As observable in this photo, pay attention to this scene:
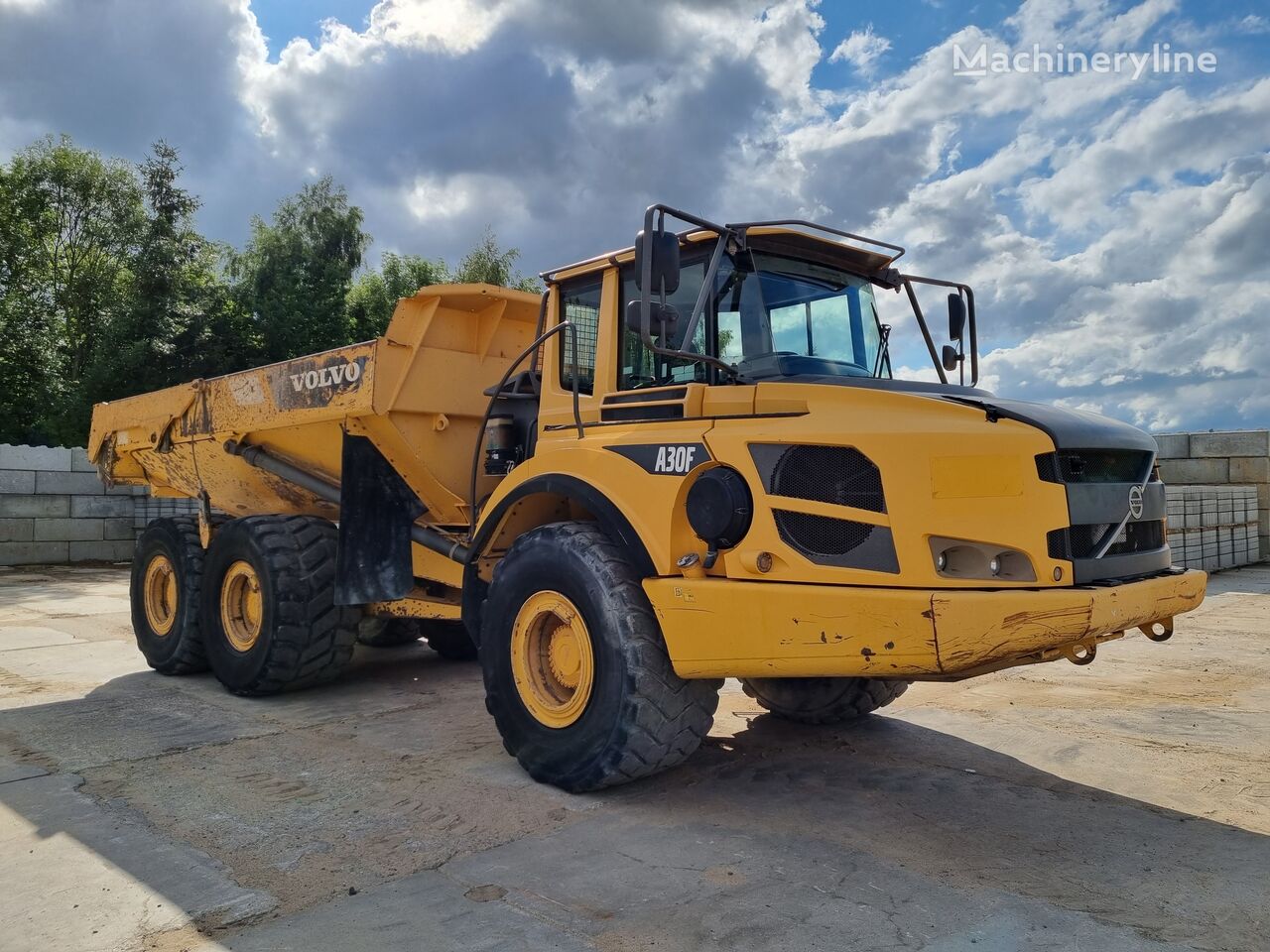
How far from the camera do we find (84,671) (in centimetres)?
760

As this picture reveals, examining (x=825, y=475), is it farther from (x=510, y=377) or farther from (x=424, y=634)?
(x=424, y=634)

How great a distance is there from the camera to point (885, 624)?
3516 mm

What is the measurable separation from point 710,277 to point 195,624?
5184mm

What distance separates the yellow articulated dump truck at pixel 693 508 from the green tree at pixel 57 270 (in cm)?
A: 2272

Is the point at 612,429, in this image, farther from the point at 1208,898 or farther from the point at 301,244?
the point at 301,244

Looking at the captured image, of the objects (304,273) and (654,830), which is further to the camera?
(304,273)

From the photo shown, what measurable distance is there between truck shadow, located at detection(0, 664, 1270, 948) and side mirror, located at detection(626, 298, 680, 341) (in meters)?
2.05

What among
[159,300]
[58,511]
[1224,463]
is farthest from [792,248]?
[159,300]

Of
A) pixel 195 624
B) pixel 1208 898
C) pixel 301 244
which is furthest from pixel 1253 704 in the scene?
pixel 301 244

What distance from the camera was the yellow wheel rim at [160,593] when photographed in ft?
25.4

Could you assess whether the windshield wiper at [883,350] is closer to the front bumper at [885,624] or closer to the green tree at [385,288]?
the front bumper at [885,624]

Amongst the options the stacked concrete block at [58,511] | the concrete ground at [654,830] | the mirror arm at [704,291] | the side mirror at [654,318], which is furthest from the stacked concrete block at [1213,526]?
the stacked concrete block at [58,511]

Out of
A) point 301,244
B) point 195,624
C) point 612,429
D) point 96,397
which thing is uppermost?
point 301,244

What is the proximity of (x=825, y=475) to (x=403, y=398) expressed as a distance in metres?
3.17
